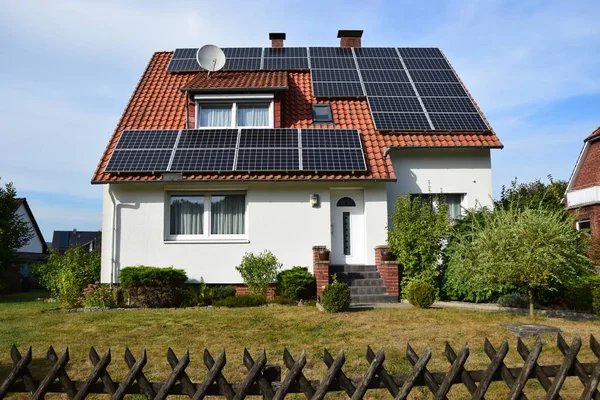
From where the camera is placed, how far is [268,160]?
14.8 meters

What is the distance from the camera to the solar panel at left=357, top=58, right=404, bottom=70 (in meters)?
19.9

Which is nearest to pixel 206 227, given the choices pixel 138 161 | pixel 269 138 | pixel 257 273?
pixel 257 273

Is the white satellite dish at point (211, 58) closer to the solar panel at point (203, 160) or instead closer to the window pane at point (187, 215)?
the solar panel at point (203, 160)

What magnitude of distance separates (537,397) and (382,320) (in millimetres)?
4438

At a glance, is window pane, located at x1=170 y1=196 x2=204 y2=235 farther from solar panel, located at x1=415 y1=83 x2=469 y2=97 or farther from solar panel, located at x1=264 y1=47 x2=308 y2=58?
solar panel, located at x1=415 y1=83 x2=469 y2=97

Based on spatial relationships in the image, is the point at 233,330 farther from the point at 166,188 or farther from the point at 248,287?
the point at 166,188

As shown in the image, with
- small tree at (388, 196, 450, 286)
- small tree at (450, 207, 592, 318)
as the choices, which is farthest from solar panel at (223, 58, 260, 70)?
small tree at (450, 207, 592, 318)

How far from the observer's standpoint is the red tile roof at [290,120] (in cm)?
1464

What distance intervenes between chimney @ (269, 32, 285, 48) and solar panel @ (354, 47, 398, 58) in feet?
11.9

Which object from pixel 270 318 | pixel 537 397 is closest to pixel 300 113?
pixel 270 318

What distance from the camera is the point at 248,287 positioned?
14164mm

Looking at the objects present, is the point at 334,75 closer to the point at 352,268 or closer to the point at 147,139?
the point at 147,139

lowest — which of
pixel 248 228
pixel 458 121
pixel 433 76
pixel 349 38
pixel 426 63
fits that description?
pixel 248 228

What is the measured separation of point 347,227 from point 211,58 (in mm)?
8577
